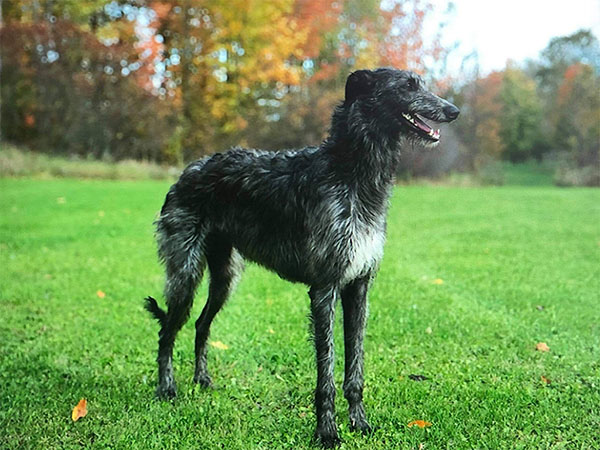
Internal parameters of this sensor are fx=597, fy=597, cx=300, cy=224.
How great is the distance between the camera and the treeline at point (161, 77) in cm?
A: 1462

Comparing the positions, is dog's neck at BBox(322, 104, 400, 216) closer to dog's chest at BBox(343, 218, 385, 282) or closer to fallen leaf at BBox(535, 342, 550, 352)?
dog's chest at BBox(343, 218, 385, 282)

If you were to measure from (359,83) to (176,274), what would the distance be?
4.51 feet

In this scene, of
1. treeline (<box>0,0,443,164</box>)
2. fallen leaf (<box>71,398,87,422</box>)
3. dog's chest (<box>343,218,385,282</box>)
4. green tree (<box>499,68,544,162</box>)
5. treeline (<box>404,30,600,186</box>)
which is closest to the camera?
dog's chest (<box>343,218,385,282</box>)

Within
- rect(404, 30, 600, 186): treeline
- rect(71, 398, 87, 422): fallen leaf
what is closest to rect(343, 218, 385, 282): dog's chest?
rect(71, 398, 87, 422): fallen leaf

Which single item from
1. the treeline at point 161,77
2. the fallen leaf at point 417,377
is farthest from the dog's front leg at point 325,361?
the treeline at point 161,77

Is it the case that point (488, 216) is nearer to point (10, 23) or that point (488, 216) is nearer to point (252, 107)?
point (252, 107)

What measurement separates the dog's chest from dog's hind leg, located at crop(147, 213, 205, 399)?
3.02 ft

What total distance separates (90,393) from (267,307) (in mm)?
1906

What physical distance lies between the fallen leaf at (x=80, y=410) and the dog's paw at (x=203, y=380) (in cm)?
59

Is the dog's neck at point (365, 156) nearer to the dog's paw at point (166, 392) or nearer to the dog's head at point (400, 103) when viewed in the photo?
the dog's head at point (400, 103)

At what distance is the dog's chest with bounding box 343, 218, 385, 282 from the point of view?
8.30 feet

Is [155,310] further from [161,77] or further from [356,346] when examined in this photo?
[161,77]

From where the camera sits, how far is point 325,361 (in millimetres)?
2592

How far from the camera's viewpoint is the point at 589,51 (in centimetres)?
1714
